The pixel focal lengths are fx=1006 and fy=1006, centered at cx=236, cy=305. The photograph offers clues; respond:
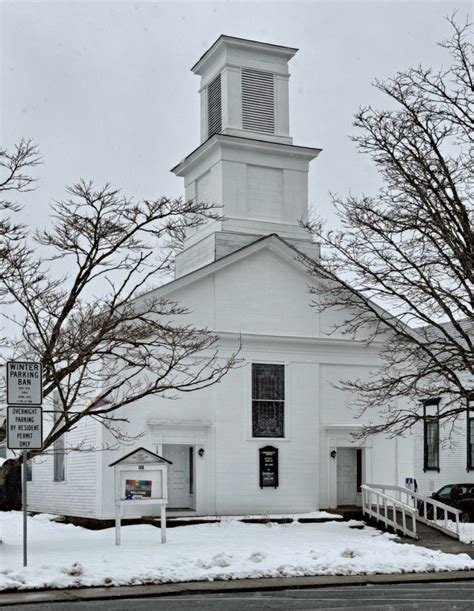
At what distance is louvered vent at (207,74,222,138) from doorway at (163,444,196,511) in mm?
11258

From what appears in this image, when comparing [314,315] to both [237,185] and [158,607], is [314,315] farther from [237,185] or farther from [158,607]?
[158,607]

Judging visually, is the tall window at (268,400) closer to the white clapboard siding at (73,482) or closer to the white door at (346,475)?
the white door at (346,475)

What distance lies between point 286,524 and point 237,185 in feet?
36.0

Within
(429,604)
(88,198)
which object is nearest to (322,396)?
(88,198)

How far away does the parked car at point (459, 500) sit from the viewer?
33.6 m

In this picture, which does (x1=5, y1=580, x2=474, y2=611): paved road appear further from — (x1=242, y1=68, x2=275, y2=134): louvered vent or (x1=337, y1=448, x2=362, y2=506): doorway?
(x1=242, y1=68, x2=275, y2=134): louvered vent

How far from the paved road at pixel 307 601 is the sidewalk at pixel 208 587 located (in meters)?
0.29

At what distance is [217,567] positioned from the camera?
17.1 m

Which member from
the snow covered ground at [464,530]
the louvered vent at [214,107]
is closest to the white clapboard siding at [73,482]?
the snow covered ground at [464,530]

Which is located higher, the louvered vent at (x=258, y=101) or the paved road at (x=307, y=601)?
the louvered vent at (x=258, y=101)

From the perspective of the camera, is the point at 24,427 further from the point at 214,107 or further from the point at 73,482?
the point at 214,107

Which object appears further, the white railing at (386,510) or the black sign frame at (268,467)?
the black sign frame at (268,467)

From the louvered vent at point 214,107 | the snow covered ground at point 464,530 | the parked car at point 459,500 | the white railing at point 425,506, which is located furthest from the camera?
the louvered vent at point 214,107

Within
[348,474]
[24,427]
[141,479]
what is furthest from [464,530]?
[24,427]
